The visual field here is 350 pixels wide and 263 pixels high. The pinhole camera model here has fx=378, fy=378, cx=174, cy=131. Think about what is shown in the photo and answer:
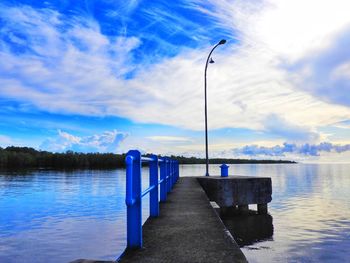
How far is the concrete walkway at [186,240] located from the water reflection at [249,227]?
287 inches

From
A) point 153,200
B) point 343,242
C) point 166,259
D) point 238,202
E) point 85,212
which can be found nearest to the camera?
point 166,259

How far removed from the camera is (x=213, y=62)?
25.2 meters

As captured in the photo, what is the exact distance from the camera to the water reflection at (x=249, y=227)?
16.7 m

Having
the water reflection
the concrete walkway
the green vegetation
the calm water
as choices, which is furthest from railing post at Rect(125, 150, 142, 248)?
the green vegetation

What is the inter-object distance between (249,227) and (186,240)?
13918 millimetres

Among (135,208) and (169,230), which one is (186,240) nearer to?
(169,230)

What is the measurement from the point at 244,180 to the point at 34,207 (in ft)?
48.9

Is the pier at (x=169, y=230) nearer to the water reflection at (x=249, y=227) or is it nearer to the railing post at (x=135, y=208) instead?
the railing post at (x=135, y=208)

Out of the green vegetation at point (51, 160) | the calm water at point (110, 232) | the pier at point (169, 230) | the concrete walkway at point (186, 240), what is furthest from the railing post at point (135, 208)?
the green vegetation at point (51, 160)

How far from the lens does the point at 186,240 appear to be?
6609mm

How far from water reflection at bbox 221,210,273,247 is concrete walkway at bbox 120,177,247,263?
23.9ft

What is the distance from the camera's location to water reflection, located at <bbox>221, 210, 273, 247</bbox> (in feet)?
54.7

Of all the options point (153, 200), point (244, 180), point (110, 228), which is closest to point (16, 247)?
point (110, 228)

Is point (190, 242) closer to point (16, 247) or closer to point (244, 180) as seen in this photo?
point (16, 247)
